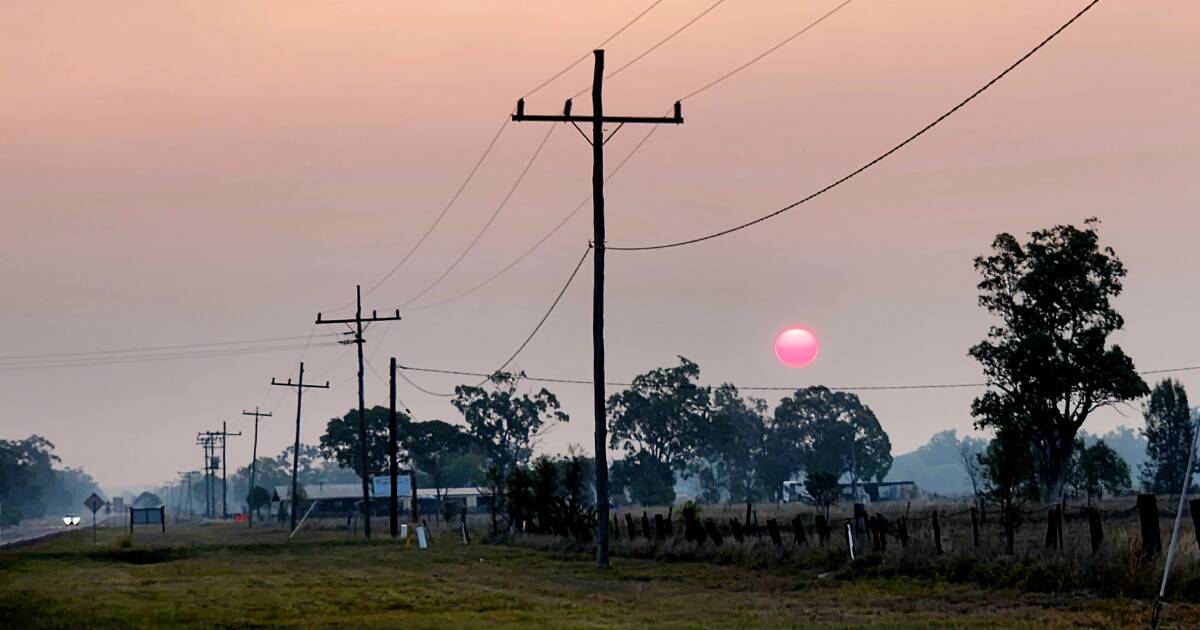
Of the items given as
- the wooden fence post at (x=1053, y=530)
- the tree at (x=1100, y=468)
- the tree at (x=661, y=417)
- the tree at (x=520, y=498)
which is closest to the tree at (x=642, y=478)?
the tree at (x=661, y=417)

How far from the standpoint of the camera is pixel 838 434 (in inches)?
6762

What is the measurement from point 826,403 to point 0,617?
152291 mm

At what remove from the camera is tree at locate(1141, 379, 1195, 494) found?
90875 millimetres

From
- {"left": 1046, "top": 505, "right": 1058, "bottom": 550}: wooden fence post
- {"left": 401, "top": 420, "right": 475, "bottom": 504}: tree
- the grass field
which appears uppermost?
{"left": 401, "top": 420, "right": 475, "bottom": 504}: tree

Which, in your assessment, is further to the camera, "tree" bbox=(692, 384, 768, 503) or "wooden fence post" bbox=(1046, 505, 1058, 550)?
"tree" bbox=(692, 384, 768, 503)

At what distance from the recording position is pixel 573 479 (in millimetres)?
59938

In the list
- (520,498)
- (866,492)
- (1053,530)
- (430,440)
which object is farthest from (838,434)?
(1053,530)

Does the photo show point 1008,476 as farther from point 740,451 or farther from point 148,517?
point 740,451

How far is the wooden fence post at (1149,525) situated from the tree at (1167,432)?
225 ft

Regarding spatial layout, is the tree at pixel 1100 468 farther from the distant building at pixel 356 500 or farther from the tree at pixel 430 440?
the tree at pixel 430 440

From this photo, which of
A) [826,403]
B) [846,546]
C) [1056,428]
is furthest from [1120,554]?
[826,403]

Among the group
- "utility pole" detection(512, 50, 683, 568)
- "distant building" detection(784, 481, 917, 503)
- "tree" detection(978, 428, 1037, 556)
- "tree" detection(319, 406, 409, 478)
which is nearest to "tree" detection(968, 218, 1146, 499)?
"tree" detection(978, 428, 1037, 556)

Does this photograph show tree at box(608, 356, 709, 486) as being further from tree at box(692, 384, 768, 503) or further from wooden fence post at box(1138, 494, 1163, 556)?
wooden fence post at box(1138, 494, 1163, 556)

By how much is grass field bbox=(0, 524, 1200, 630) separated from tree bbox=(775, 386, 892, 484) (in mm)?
127828
